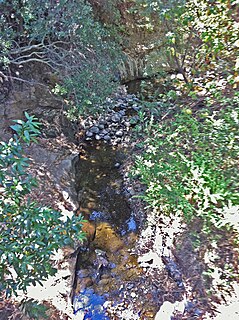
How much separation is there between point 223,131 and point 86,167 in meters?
2.07

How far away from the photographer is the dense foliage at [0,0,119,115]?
9.87 feet

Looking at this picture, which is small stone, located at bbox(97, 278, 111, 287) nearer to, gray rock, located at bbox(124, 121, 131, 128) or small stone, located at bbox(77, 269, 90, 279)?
small stone, located at bbox(77, 269, 90, 279)

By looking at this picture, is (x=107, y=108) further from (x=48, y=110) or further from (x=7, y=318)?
(x=7, y=318)

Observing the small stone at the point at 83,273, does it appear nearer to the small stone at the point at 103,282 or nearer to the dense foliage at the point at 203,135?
the small stone at the point at 103,282

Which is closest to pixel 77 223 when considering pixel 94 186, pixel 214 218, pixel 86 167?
pixel 214 218

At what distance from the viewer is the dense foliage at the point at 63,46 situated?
3010 millimetres

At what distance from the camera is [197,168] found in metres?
2.17

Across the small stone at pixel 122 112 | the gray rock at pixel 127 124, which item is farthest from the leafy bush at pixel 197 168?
the small stone at pixel 122 112

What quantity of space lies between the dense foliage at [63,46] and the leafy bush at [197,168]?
1.21 meters

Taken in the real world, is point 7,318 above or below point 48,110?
below

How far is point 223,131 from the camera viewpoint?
2.28 m

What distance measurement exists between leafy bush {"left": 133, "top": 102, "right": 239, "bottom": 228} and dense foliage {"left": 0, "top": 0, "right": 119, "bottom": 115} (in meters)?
1.21

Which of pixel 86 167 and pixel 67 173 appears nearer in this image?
pixel 67 173

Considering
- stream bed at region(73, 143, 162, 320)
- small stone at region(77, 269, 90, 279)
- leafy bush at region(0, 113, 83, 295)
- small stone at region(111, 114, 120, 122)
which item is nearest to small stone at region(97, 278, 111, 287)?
stream bed at region(73, 143, 162, 320)
